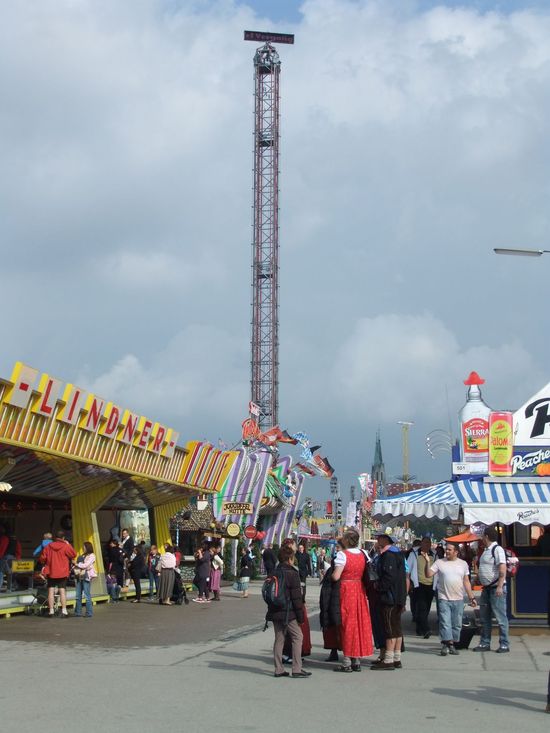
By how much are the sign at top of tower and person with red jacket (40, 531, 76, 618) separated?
63.6 meters

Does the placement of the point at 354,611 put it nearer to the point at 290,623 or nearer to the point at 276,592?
the point at 290,623

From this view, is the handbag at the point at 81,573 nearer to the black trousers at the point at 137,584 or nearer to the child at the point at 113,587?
the child at the point at 113,587

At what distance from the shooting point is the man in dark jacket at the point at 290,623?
1073 centimetres

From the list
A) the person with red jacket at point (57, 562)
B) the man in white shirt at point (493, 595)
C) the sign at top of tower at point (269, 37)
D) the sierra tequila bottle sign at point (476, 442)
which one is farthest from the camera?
the sign at top of tower at point (269, 37)

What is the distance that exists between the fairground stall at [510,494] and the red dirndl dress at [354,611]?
3835mm

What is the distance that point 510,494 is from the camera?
1561 cm

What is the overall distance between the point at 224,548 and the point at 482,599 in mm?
26737

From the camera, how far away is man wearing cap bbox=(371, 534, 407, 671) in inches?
447

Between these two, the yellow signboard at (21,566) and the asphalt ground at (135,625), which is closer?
the asphalt ground at (135,625)

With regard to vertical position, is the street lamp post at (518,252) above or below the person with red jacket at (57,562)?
Answer: above

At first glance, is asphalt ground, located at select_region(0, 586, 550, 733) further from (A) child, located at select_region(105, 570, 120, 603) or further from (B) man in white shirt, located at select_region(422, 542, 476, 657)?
(A) child, located at select_region(105, 570, 120, 603)

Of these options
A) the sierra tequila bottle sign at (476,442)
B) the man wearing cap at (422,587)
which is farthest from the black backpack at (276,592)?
the sierra tequila bottle sign at (476,442)

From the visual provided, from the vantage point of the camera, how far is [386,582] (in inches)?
450

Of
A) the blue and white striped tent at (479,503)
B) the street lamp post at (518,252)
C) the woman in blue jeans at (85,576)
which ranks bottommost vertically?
the woman in blue jeans at (85,576)
